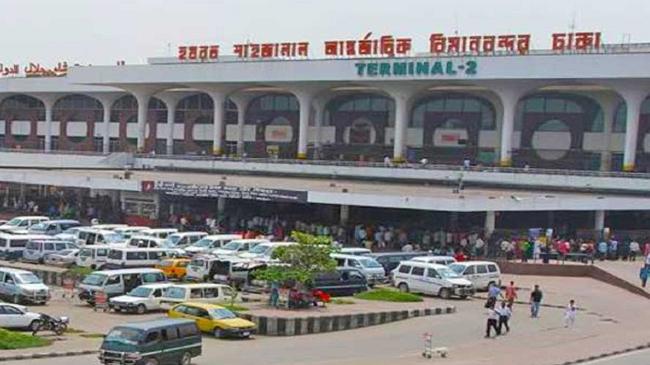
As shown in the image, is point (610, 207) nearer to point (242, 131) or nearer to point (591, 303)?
point (591, 303)

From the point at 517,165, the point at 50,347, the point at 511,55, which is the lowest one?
the point at 50,347

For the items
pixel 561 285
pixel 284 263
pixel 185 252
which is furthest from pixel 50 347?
pixel 561 285

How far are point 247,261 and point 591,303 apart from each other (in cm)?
1275

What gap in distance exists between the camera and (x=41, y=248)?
44.7 meters

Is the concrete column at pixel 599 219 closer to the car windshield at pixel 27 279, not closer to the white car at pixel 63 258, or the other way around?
the white car at pixel 63 258

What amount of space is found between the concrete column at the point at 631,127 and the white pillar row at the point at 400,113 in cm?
1412

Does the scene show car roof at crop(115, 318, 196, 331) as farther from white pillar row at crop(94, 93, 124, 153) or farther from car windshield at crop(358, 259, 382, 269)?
white pillar row at crop(94, 93, 124, 153)

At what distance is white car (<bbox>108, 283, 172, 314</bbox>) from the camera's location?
33.2 m

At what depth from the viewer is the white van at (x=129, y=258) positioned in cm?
4172

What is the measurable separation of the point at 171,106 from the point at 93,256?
144ft

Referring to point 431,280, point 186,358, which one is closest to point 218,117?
point 431,280

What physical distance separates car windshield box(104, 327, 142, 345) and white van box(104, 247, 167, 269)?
18.5 m

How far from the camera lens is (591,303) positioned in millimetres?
38125

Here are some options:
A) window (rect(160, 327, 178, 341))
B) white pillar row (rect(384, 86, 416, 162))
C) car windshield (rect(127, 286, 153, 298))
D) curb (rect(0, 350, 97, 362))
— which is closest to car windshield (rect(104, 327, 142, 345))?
window (rect(160, 327, 178, 341))
